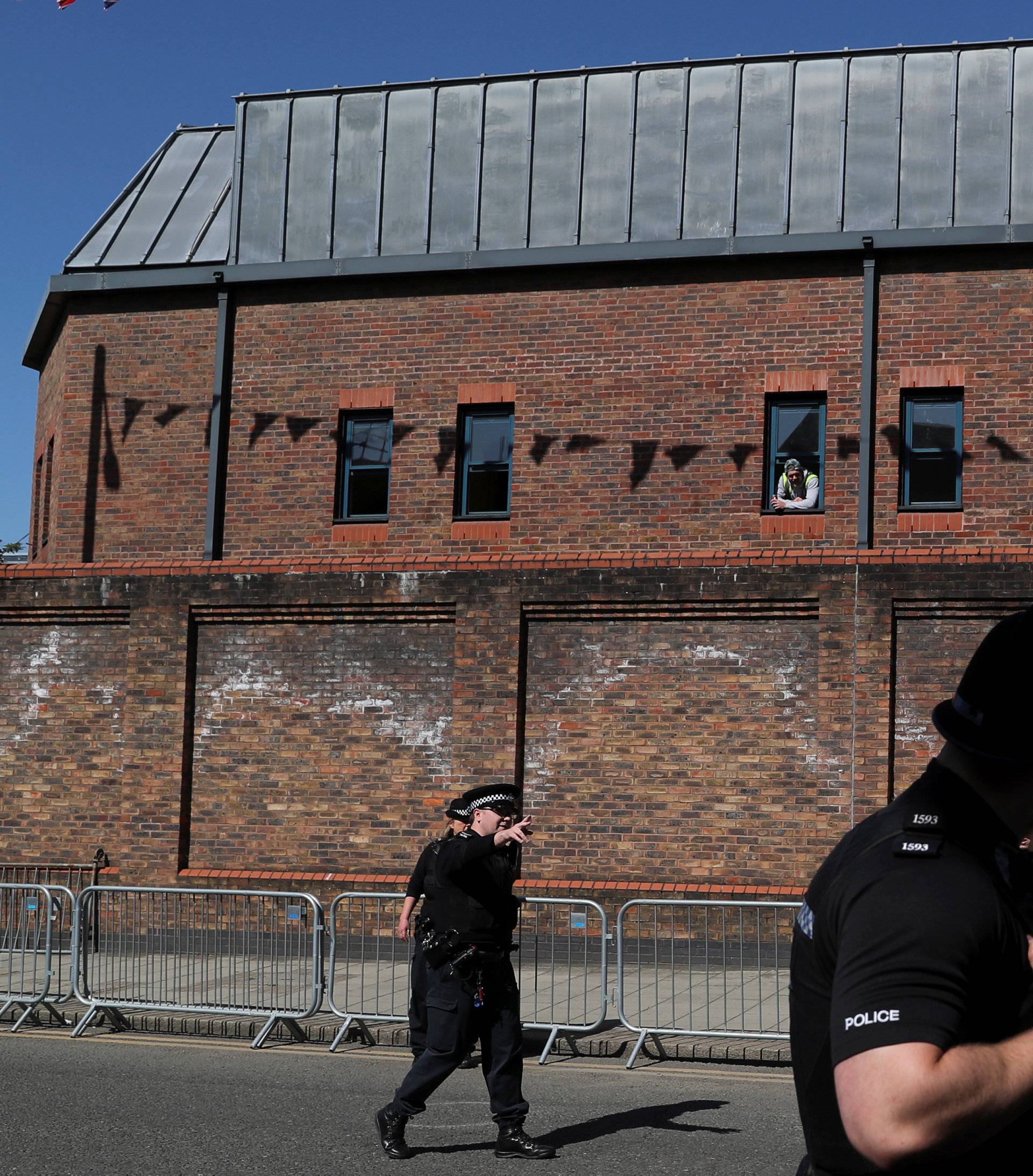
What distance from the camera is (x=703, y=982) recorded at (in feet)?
39.5

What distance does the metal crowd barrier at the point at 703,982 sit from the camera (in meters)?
10.7

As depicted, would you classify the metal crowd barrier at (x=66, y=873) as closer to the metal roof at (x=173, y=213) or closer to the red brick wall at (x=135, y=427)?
the red brick wall at (x=135, y=427)

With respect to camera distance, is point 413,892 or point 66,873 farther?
point 66,873

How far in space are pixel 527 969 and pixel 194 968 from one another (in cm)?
306

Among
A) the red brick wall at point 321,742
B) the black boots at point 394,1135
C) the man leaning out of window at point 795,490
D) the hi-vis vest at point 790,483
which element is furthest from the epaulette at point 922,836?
the hi-vis vest at point 790,483

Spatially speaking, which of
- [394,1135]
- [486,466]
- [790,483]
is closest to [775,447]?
[790,483]

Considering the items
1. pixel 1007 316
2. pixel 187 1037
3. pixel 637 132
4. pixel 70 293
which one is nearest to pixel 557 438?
pixel 637 132

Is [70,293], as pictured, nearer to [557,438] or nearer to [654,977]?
[557,438]

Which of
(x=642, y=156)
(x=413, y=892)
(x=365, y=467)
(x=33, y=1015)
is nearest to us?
(x=413, y=892)

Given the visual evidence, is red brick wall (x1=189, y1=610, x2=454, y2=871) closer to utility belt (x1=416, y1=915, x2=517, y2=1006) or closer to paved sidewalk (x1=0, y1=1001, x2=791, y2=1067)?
paved sidewalk (x1=0, y1=1001, x2=791, y2=1067)

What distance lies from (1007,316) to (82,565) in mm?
10999

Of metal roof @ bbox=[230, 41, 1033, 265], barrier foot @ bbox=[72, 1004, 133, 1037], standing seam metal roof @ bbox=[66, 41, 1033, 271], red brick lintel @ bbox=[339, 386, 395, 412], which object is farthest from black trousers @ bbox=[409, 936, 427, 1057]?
metal roof @ bbox=[230, 41, 1033, 265]

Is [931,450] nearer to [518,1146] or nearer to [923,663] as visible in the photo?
[923,663]

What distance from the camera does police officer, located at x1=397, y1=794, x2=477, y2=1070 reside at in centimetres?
844
